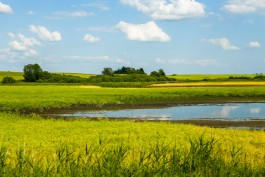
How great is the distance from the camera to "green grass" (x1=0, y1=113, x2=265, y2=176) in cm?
786

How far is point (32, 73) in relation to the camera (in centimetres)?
11750

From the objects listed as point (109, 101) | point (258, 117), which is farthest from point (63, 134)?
point (109, 101)

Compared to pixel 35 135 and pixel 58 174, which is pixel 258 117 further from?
pixel 58 174

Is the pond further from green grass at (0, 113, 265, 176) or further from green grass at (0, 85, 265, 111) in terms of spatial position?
green grass at (0, 113, 265, 176)

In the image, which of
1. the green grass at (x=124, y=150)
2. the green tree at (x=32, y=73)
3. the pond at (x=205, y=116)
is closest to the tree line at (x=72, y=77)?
the green tree at (x=32, y=73)

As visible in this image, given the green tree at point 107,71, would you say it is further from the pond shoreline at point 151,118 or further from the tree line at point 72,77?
the pond shoreline at point 151,118

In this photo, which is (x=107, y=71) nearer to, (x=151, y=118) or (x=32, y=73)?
(x=32, y=73)

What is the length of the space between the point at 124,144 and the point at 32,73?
103729 millimetres

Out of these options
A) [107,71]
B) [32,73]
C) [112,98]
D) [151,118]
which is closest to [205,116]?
[151,118]

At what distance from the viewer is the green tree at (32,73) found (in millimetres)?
116875

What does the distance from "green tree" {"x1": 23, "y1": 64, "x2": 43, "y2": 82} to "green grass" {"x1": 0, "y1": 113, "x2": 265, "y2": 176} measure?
3416 inches

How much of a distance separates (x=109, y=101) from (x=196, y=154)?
40491 millimetres

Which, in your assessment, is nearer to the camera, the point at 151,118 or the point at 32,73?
the point at 151,118

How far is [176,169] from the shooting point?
8.32m
